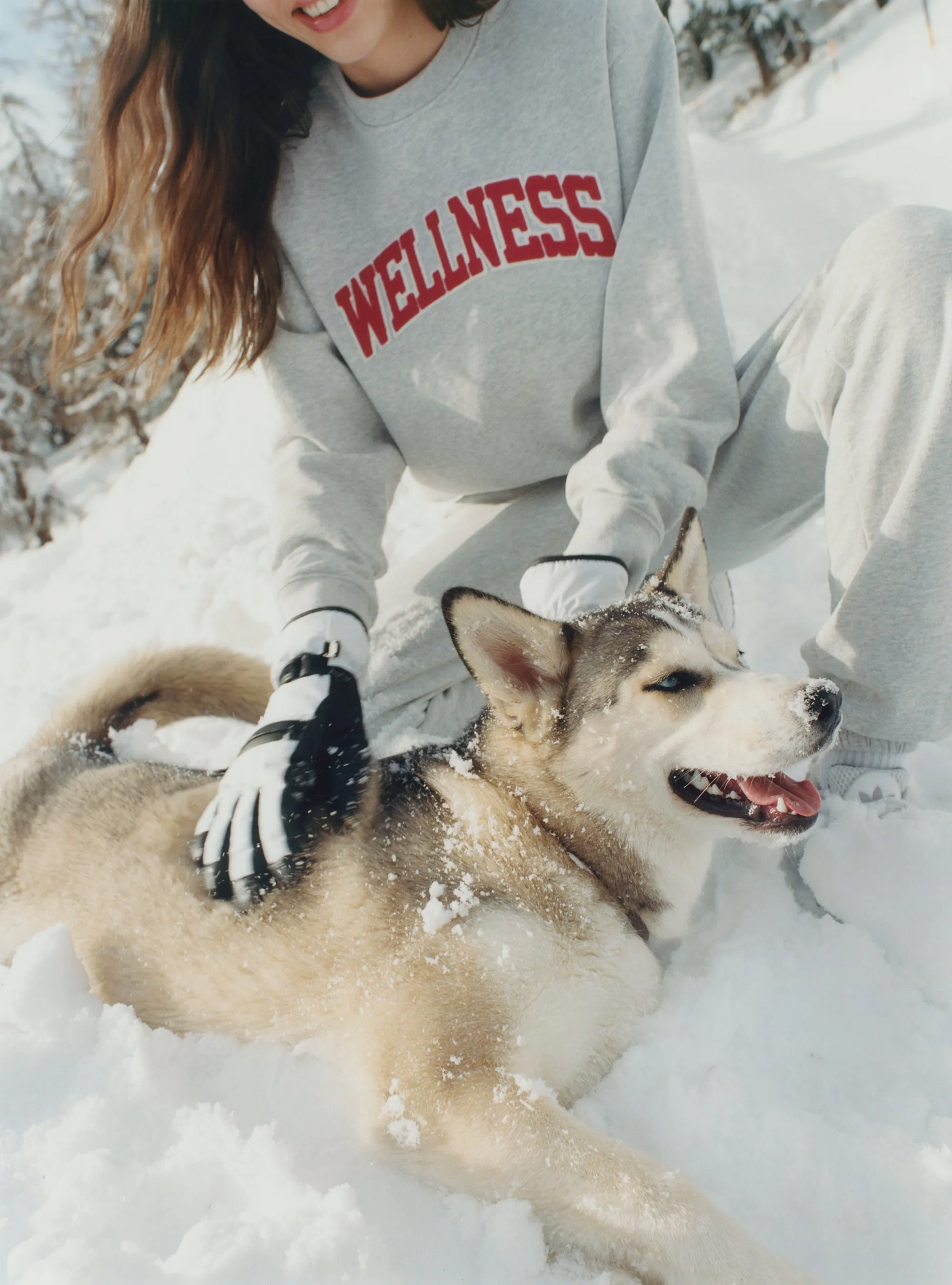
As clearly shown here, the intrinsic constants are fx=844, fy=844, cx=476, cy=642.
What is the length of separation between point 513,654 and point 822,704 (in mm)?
658

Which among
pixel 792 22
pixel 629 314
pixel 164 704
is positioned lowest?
pixel 792 22

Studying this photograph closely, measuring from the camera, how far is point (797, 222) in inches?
298

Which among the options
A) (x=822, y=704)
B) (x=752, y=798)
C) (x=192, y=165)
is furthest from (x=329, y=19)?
(x=752, y=798)

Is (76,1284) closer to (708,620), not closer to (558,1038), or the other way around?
(558,1038)

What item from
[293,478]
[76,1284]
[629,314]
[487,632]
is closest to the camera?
[76,1284]

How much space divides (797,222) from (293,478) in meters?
6.75

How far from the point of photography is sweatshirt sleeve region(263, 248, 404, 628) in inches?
104

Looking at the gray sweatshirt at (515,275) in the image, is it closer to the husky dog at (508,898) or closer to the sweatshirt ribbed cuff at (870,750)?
the husky dog at (508,898)

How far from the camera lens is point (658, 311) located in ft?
8.25

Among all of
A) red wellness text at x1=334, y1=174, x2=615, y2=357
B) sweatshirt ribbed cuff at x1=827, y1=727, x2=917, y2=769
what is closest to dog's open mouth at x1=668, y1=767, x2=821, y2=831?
sweatshirt ribbed cuff at x1=827, y1=727, x2=917, y2=769

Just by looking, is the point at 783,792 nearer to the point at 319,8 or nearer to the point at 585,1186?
the point at 585,1186

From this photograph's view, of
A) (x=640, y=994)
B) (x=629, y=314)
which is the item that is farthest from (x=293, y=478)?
(x=640, y=994)

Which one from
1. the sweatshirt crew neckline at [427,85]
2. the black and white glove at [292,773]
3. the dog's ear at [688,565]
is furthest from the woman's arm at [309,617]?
the dog's ear at [688,565]

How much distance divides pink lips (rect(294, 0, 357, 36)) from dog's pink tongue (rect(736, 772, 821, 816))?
7.04 ft
